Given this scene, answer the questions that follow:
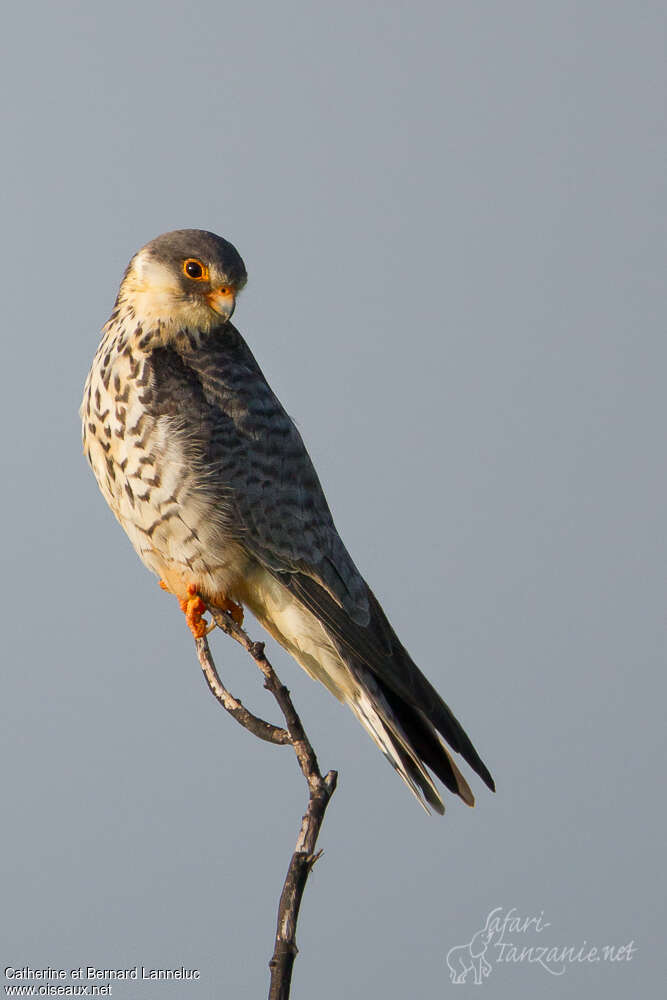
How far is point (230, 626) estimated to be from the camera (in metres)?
3.80

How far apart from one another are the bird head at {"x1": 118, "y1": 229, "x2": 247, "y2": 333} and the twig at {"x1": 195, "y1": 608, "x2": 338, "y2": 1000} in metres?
1.13

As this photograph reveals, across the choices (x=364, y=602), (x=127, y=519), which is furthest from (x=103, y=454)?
(x=364, y=602)

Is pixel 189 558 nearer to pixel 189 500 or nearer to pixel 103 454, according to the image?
pixel 189 500

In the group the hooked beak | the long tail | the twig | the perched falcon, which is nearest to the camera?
the twig

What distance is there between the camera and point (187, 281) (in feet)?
13.4

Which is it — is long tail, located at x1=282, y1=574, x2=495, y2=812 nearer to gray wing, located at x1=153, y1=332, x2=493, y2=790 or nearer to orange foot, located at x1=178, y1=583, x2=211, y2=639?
gray wing, located at x1=153, y1=332, x2=493, y2=790

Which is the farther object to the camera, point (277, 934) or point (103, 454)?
point (103, 454)

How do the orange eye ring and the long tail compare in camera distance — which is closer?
the long tail

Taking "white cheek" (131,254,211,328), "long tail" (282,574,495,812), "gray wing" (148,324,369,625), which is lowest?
"long tail" (282,574,495,812)

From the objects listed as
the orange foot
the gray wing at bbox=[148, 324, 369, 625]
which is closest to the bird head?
the gray wing at bbox=[148, 324, 369, 625]

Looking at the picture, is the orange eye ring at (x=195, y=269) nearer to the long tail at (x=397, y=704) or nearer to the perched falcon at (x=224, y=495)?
the perched falcon at (x=224, y=495)

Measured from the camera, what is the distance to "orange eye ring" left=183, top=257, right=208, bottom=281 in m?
4.05

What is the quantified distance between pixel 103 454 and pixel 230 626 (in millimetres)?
705

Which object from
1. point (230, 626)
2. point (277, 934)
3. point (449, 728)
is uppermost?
point (230, 626)
